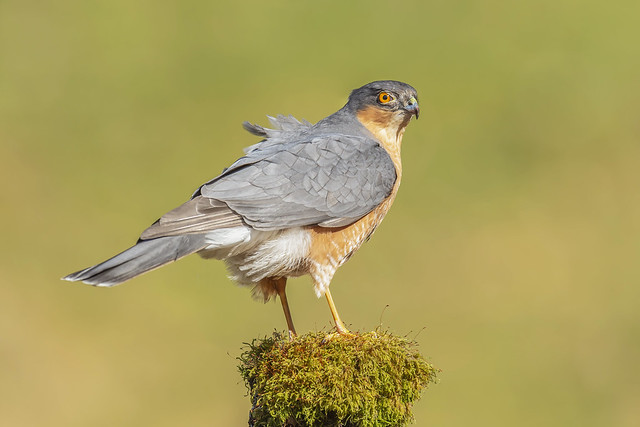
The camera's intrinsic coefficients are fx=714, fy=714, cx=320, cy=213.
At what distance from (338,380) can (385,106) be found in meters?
1.64

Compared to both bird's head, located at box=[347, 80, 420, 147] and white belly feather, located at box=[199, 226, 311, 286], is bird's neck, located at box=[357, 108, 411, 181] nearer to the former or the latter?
bird's head, located at box=[347, 80, 420, 147]

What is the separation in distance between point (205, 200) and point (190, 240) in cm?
22

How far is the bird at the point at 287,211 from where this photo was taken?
9.55 feet

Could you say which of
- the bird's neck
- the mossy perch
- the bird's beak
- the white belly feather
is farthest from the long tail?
A: the bird's beak

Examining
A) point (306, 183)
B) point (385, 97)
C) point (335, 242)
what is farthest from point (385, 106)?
point (335, 242)

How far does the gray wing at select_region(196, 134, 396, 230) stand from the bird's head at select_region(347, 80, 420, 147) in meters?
0.29

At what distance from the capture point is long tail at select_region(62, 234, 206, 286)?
8.87 ft

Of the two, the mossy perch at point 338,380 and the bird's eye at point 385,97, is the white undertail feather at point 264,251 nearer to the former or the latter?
the mossy perch at point 338,380

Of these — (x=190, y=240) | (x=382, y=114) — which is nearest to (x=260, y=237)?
(x=190, y=240)

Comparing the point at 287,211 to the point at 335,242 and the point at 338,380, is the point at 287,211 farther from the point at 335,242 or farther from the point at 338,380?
the point at 338,380

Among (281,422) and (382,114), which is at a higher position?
(382,114)

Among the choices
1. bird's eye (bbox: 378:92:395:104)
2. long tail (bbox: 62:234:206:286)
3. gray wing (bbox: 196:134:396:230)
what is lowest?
long tail (bbox: 62:234:206:286)

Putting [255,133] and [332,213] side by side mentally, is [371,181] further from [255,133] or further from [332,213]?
[255,133]

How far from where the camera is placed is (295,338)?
9.77ft
